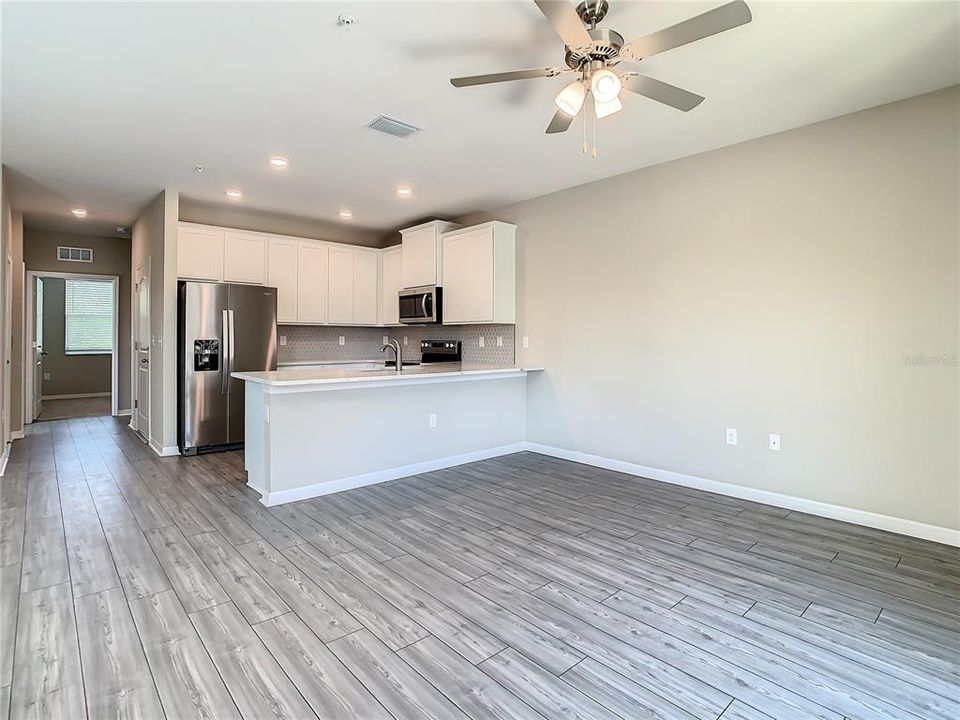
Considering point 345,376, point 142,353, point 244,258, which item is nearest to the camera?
point 345,376

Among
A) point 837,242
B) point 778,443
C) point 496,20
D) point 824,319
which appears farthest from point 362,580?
point 837,242

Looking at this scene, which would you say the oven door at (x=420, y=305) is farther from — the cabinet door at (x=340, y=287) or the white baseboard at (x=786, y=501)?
the white baseboard at (x=786, y=501)

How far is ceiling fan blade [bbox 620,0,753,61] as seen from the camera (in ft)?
5.82

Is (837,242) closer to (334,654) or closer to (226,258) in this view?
(334,654)

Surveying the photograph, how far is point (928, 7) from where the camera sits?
2.20m

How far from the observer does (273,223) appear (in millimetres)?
6184

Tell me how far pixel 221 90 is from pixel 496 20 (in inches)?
66.8

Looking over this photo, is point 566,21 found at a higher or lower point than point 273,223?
lower

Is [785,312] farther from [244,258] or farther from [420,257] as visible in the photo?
[244,258]

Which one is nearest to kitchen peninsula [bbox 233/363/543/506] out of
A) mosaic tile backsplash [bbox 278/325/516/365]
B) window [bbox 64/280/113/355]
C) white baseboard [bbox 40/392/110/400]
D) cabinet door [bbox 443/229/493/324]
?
mosaic tile backsplash [bbox 278/325/516/365]

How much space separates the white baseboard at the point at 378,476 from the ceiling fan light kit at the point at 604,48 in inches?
115

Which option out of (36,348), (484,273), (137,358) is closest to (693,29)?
(484,273)

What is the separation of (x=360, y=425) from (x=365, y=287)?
3132 mm

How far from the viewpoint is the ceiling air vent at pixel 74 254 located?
6992 mm
